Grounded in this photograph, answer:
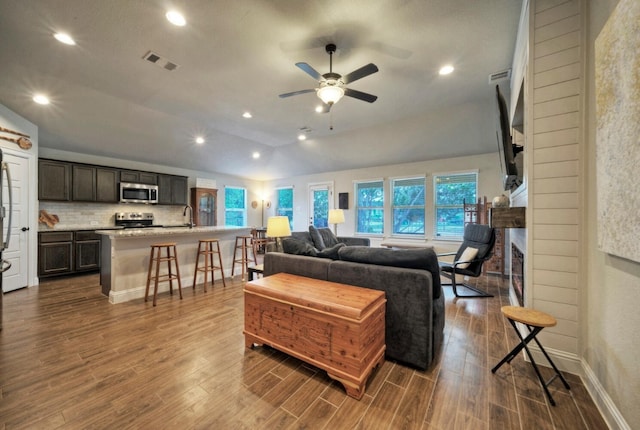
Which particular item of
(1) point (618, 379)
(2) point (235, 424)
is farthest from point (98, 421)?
(1) point (618, 379)

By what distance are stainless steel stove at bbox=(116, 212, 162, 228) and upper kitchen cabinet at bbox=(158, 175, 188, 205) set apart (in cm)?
48

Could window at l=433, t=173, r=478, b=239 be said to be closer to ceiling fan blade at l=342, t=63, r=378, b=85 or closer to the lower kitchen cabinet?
ceiling fan blade at l=342, t=63, r=378, b=85

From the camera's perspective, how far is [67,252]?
4.64 meters

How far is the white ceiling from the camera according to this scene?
7.20 ft

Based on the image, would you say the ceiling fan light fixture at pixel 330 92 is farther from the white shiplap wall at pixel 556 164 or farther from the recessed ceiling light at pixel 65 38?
the recessed ceiling light at pixel 65 38

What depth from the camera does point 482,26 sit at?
7.77ft

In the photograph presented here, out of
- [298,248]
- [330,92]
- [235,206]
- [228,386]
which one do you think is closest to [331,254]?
[298,248]

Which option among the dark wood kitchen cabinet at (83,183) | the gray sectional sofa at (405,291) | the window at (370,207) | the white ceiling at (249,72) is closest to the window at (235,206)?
the white ceiling at (249,72)

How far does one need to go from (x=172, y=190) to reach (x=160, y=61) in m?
4.31

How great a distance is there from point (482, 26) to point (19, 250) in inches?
275

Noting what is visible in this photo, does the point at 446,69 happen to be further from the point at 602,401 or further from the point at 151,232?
the point at 151,232

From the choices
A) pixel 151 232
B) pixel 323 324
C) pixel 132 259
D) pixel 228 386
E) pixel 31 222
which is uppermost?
pixel 31 222

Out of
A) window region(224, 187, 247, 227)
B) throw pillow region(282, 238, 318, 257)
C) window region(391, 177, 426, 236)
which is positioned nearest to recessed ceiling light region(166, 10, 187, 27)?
throw pillow region(282, 238, 318, 257)

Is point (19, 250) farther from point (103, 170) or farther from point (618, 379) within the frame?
point (618, 379)
